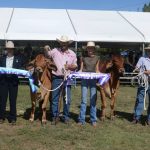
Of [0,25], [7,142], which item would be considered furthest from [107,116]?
[0,25]

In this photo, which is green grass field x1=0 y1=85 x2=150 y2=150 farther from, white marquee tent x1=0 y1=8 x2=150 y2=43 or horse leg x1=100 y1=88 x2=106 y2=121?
white marquee tent x1=0 y1=8 x2=150 y2=43

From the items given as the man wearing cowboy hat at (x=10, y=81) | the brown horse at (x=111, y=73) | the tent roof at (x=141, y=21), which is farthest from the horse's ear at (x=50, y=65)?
the tent roof at (x=141, y=21)

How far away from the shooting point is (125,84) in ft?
65.8

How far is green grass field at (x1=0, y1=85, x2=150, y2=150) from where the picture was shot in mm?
7461

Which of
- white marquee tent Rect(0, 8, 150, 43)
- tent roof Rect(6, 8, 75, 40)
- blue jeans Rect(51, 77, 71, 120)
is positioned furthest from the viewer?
white marquee tent Rect(0, 8, 150, 43)

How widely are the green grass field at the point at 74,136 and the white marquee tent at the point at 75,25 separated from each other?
28.6 feet

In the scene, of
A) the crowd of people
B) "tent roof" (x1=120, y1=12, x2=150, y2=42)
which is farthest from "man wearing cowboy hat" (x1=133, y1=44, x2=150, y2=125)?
"tent roof" (x1=120, y1=12, x2=150, y2=42)

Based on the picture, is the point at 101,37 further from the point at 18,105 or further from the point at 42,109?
the point at 42,109

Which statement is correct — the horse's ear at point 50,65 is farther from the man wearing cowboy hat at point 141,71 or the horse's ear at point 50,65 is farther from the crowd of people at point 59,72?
the man wearing cowboy hat at point 141,71

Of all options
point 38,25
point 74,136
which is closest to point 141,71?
point 74,136

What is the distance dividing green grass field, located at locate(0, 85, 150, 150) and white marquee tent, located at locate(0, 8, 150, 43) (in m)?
8.72

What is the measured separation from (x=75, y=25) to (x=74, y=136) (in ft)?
40.2

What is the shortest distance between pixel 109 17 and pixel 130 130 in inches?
553

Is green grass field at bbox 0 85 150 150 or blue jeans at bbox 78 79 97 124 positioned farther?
blue jeans at bbox 78 79 97 124
